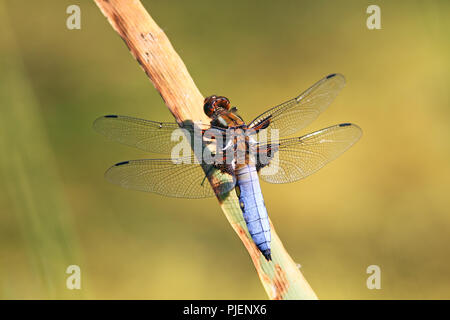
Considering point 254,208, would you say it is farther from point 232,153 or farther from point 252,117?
point 252,117

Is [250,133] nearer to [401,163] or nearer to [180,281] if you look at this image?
[180,281]

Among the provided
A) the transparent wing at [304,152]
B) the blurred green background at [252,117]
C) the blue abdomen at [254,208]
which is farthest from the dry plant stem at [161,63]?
the blurred green background at [252,117]

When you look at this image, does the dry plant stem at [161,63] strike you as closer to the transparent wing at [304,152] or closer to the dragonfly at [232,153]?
the dragonfly at [232,153]

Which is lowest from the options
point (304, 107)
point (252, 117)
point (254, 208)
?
point (254, 208)

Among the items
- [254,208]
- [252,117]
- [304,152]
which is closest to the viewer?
[254,208]

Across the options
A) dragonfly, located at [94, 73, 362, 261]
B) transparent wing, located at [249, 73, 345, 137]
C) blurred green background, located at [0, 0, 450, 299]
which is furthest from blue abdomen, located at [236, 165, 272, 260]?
blurred green background, located at [0, 0, 450, 299]

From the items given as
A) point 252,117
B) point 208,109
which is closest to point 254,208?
point 208,109

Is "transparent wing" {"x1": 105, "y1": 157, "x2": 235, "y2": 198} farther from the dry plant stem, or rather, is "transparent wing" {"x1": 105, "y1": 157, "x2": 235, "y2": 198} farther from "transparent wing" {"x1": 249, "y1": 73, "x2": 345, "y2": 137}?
"transparent wing" {"x1": 249, "y1": 73, "x2": 345, "y2": 137}
